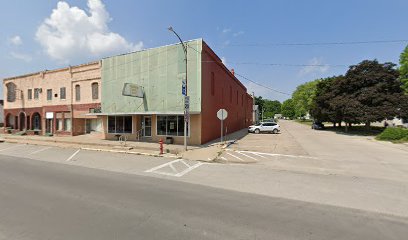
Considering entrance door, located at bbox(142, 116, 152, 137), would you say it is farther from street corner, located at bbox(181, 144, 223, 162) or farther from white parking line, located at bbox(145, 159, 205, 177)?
white parking line, located at bbox(145, 159, 205, 177)

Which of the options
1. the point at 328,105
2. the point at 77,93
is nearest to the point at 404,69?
the point at 328,105

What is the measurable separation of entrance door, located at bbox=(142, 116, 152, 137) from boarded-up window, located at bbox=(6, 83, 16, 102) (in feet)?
84.6

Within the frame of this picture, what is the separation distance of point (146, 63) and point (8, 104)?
28.5 m

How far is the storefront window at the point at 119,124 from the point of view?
22312 millimetres

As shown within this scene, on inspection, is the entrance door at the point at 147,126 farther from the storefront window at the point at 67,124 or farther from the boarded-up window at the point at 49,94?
the boarded-up window at the point at 49,94

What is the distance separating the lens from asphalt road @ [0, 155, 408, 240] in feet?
14.3

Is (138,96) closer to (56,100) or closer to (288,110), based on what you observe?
(56,100)

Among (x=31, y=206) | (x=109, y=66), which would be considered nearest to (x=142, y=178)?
(x=31, y=206)

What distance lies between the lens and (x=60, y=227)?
4.57 metres

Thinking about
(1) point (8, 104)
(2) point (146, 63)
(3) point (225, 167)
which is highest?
(2) point (146, 63)

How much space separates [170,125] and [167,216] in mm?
15081

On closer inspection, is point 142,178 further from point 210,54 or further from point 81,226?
point 210,54

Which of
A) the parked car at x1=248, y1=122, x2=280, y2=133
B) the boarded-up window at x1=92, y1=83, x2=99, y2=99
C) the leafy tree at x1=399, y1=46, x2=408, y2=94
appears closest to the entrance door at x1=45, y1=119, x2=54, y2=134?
the boarded-up window at x1=92, y1=83, x2=99, y2=99

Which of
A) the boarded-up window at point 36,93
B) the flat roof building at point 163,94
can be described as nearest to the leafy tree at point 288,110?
the flat roof building at point 163,94
